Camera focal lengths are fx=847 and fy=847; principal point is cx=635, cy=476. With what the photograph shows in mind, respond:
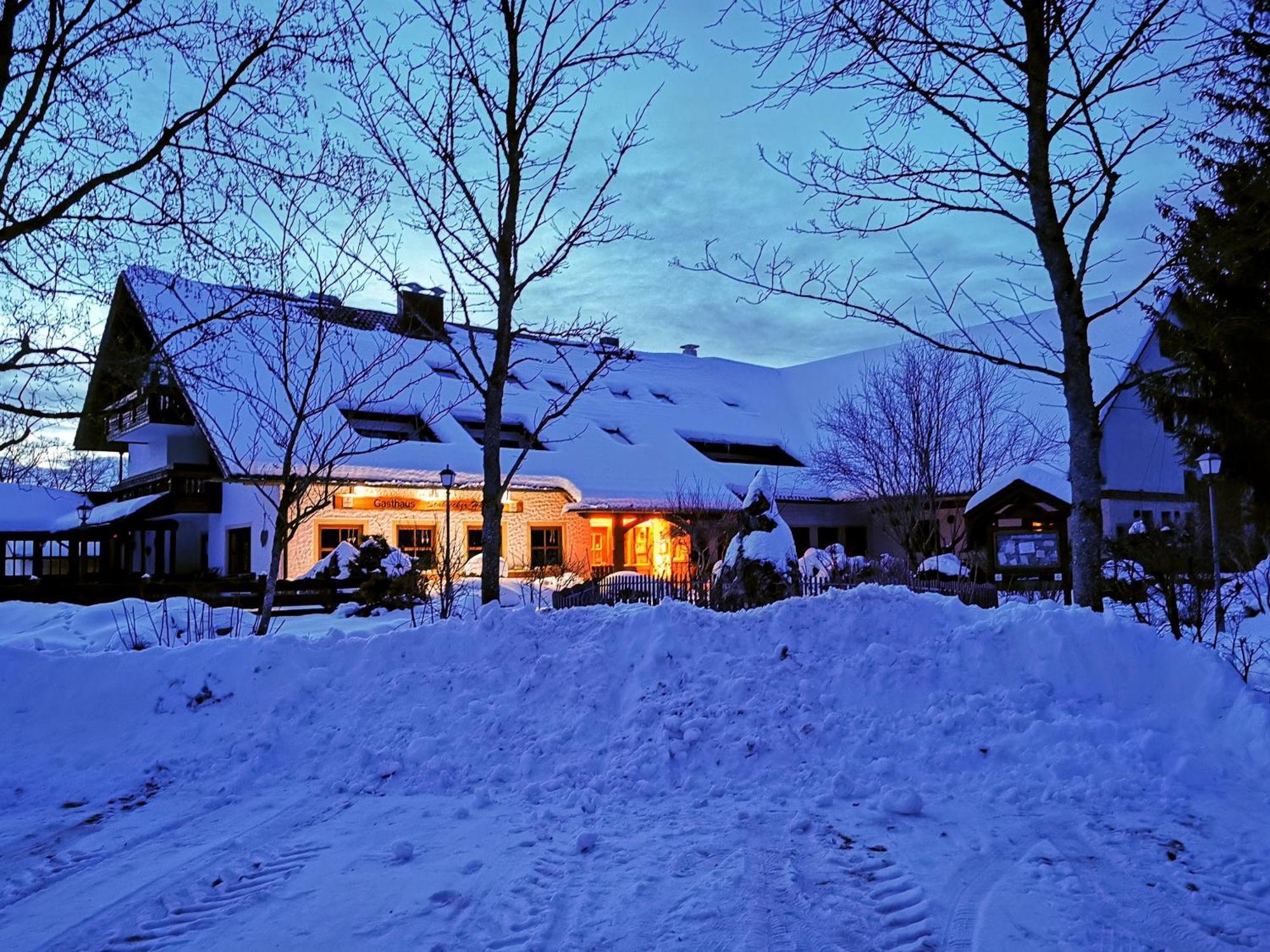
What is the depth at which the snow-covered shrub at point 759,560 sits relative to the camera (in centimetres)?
1024

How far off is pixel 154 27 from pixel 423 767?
623 cm

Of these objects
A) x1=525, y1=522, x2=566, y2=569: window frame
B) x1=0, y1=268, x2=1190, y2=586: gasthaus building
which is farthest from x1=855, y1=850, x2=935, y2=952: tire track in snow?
x1=525, y1=522, x2=566, y2=569: window frame

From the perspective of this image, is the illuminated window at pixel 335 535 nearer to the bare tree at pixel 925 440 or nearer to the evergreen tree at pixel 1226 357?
the bare tree at pixel 925 440

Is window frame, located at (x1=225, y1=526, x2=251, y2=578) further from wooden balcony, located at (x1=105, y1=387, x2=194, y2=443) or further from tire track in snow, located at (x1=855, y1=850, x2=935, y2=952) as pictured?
tire track in snow, located at (x1=855, y1=850, x2=935, y2=952)

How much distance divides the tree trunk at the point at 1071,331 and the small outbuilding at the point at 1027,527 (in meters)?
7.46

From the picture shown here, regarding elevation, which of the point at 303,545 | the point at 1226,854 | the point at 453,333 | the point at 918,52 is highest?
the point at 453,333

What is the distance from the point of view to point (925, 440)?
18.5 meters

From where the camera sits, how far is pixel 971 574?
50.3ft

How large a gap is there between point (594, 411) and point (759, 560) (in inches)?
654

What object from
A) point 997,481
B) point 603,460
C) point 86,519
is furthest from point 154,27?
point 86,519

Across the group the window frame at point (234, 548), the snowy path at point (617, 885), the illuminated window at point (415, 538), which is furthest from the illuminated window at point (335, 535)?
the snowy path at point (617, 885)

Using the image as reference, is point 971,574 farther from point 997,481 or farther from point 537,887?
point 537,887

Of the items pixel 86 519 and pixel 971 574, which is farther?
pixel 86 519

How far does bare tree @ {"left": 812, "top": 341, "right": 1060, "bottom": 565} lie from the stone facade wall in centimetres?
738
